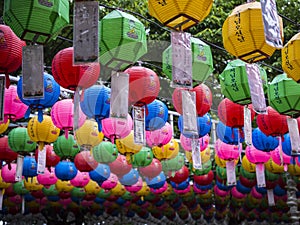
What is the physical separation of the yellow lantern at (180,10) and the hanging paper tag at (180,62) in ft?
0.51

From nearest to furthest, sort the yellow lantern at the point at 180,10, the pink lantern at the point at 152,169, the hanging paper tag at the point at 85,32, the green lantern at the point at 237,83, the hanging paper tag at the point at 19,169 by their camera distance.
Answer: the hanging paper tag at the point at 85,32, the yellow lantern at the point at 180,10, the green lantern at the point at 237,83, the hanging paper tag at the point at 19,169, the pink lantern at the point at 152,169

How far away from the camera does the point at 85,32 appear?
323 centimetres

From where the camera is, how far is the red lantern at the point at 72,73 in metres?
4.18

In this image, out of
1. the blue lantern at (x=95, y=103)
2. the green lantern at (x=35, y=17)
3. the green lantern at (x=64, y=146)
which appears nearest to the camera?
the green lantern at (x=35, y=17)

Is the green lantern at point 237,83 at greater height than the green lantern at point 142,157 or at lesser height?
greater

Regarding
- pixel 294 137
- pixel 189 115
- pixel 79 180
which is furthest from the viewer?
pixel 79 180

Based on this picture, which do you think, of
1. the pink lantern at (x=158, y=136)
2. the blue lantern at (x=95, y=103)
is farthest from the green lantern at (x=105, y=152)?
the blue lantern at (x=95, y=103)

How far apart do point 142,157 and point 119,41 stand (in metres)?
3.91

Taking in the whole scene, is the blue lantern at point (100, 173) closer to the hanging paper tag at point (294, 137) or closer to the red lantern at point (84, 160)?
the red lantern at point (84, 160)

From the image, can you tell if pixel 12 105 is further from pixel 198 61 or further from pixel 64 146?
pixel 198 61

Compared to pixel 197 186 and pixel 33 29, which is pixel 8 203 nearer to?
pixel 197 186

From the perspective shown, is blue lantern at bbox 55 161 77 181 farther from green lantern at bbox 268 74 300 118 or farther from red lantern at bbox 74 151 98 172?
green lantern at bbox 268 74 300 118

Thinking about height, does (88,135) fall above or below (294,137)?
above

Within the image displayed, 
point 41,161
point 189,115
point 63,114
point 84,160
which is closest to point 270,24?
point 189,115
